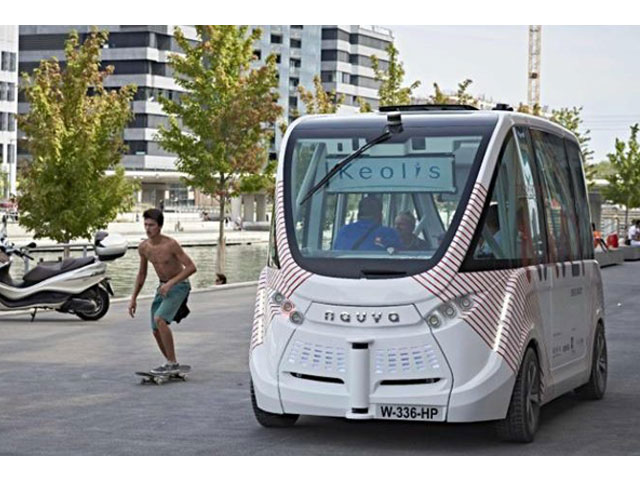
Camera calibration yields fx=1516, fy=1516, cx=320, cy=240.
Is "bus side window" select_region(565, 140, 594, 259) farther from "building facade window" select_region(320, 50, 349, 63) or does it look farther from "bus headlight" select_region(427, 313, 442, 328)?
"building facade window" select_region(320, 50, 349, 63)

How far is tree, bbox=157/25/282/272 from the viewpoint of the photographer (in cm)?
4084

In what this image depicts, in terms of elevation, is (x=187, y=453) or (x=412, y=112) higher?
(x=412, y=112)

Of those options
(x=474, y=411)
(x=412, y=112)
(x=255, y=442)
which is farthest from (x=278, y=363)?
(x=412, y=112)

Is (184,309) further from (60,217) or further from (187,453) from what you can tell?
(60,217)

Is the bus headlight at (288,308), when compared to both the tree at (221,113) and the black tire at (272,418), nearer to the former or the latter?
the black tire at (272,418)

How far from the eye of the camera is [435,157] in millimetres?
11039

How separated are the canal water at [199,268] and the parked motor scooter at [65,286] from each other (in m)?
14.4

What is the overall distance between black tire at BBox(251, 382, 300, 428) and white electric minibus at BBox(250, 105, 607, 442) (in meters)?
0.02

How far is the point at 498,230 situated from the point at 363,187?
1.04 metres

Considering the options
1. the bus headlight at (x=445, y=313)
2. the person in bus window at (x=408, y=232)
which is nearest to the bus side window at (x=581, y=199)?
the person in bus window at (x=408, y=232)

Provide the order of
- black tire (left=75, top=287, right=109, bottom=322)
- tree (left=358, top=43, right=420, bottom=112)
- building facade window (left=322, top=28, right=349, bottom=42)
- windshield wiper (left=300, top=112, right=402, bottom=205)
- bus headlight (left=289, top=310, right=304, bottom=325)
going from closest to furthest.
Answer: bus headlight (left=289, top=310, right=304, bottom=325)
windshield wiper (left=300, top=112, right=402, bottom=205)
black tire (left=75, top=287, right=109, bottom=322)
tree (left=358, top=43, right=420, bottom=112)
building facade window (left=322, top=28, right=349, bottom=42)

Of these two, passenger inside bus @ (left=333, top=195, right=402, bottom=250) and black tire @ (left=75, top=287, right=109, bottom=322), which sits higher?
passenger inside bus @ (left=333, top=195, right=402, bottom=250)

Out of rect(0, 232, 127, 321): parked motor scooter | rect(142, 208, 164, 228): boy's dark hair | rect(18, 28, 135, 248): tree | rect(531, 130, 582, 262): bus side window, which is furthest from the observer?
rect(18, 28, 135, 248): tree

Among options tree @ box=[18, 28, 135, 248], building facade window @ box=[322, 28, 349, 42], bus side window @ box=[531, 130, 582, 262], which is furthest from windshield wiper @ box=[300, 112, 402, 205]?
building facade window @ box=[322, 28, 349, 42]
